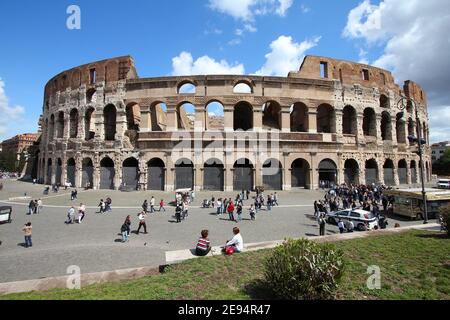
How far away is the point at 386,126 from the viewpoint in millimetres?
31766

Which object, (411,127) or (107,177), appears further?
(411,127)

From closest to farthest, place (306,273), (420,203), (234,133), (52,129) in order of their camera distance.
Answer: (306,273)
(420,203)
(234,133)
(52,129)

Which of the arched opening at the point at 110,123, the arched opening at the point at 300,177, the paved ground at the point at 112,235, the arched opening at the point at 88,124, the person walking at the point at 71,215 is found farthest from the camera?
the arched opening at the point at 110,123

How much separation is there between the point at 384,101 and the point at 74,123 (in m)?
41.5

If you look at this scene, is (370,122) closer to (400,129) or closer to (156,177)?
(400,129)

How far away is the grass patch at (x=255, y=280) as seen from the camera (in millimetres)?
5145

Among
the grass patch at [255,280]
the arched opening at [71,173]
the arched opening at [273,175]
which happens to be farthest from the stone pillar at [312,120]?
the arched opening at [71,173]

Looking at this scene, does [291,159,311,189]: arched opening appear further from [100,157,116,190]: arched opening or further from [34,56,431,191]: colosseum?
[100,157,116,190]: arched opening

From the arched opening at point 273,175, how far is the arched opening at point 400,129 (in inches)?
732

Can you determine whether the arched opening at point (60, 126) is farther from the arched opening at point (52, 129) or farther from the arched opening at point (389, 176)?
the arched opening at point (389, 176)

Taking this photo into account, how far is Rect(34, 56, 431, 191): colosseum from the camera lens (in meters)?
26.6

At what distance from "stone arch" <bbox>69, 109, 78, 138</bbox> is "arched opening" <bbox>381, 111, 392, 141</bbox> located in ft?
133

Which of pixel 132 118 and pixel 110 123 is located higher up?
pixel 132 118

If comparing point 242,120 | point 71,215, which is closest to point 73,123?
point 71,215
